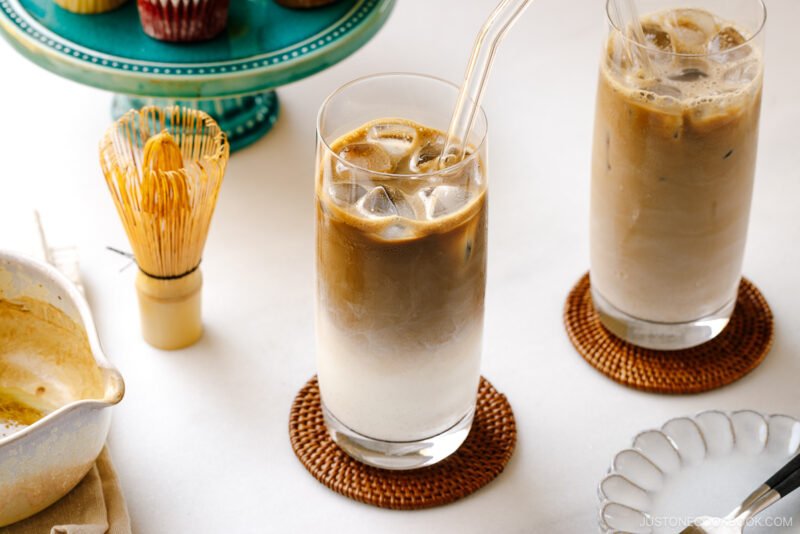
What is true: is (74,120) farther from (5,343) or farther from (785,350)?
(785,350)

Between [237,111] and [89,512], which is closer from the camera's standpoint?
[89,512]

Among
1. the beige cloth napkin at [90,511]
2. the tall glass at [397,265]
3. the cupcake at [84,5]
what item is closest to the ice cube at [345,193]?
the tall glass at [397,265]

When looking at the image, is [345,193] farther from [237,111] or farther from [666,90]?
[237,111]

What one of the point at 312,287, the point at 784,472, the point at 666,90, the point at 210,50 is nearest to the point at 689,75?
the point at 666,90

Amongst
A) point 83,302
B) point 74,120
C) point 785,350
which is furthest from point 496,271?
point 74,120

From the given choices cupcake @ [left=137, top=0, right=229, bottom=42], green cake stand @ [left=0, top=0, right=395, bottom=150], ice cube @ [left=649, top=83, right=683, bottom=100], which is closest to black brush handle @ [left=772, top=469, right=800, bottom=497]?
ice cube @ [left=649, top=83, right=683, bottom=100]

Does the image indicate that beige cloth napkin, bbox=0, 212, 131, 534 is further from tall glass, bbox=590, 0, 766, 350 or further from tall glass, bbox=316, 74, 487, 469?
tall glass, bbox=590, 0, 766, 350

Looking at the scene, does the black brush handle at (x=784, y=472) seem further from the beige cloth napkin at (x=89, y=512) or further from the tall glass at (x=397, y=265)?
the beige cloth napkin at (x=89, y=512)
